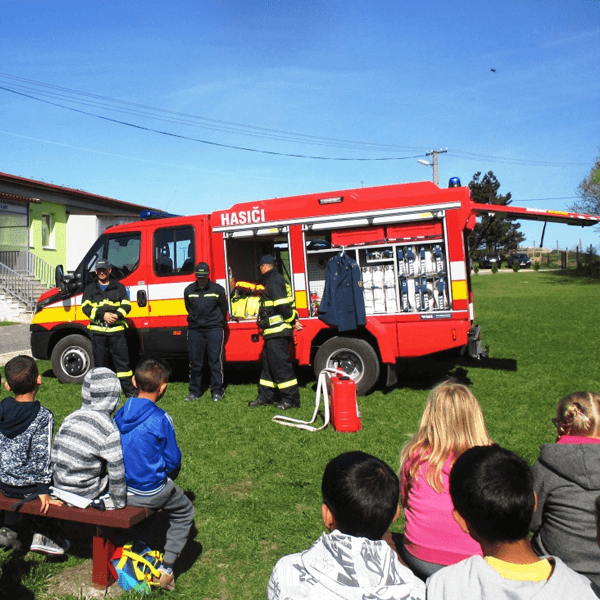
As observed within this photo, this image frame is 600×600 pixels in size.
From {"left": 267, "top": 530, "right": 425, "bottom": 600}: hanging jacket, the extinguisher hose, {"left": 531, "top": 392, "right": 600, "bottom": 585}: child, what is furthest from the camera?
the extinguisher hose

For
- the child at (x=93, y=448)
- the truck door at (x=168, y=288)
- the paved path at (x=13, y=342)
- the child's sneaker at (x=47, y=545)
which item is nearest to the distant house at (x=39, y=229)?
the paved path at (x=13, y=342)

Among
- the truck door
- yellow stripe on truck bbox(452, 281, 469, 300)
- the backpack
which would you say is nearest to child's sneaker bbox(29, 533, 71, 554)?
the backpack

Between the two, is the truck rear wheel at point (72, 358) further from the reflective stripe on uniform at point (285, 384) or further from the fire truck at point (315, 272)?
the reflective stripe on uniform at point (285, 384)

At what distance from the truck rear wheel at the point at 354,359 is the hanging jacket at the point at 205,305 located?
145 cm

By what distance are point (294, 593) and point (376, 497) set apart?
1.34 feet

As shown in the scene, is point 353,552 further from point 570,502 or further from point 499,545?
point 570,502

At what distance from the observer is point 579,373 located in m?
9.70

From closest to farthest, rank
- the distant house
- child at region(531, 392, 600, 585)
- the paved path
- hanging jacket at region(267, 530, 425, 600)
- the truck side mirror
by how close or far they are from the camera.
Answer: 1. hanging jacket at region(267, 530, 425, 600)
2. child at region(531, 392, 600, 585)
3. the truck side mirror
4. the paved path
5. the distant house

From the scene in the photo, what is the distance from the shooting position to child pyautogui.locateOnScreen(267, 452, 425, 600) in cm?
199

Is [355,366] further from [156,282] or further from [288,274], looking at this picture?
[156,282]

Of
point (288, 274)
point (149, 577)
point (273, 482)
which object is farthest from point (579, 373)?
point (149, 577)

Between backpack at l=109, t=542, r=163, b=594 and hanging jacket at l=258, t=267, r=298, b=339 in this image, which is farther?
hanging jacket at l=258, t=267, r=298, b=339

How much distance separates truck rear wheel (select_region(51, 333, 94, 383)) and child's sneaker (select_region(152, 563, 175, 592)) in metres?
6.42

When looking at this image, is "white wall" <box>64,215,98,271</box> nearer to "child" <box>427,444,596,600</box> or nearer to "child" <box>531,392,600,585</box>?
"child" <box>531,392,600,585</box>
